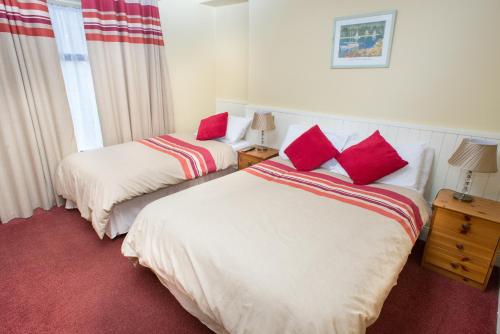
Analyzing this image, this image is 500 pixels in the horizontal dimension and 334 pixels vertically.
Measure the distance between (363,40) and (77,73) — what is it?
9.61 feet

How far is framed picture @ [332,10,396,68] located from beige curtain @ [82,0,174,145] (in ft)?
7.05

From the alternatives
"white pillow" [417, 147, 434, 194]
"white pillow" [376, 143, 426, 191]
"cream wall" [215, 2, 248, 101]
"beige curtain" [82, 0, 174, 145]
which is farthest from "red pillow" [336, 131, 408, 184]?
"beige curtain" [82, 0, 174, 145]

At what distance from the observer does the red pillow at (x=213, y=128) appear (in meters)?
3.35

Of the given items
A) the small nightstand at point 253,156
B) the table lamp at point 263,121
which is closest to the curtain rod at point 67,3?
the table lamp at point 263,121

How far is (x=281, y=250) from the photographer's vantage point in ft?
4.50

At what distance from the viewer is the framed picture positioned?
2.37 metres

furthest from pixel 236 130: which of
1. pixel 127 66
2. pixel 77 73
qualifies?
pixel 77 73

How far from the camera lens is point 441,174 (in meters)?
2.33

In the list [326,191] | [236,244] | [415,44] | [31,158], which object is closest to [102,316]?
[236,244]

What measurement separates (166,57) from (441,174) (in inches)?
132

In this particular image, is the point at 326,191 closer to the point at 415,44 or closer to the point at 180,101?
the point at 415,44

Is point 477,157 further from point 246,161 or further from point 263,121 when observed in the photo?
point 246,161

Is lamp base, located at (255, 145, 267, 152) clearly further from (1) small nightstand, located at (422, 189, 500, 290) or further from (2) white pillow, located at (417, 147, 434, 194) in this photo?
(1) small nightstand, located at (422, 189, 500, 290)

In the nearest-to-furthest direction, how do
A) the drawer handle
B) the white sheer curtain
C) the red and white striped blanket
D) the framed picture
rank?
1. the red and white striped blanket
2. the drawer handle
3. the framed picture
4. the white sheer curtain
